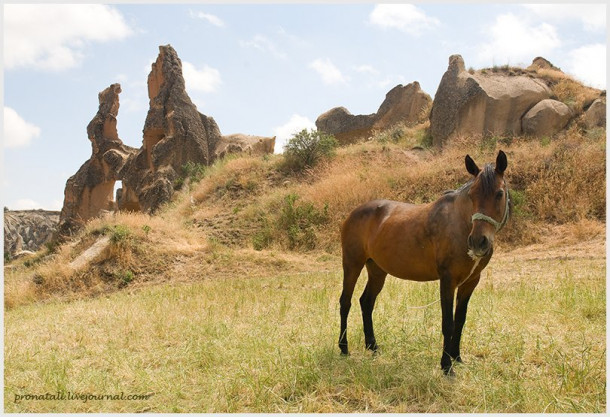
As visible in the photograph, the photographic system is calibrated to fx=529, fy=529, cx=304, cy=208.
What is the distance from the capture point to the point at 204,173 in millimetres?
24219

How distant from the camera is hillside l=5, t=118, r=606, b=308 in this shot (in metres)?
14.2

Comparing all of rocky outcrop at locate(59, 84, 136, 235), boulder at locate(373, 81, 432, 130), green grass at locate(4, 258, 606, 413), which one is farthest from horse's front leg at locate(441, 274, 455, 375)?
rocky outcrop at locate(59, 84, 136, 235)

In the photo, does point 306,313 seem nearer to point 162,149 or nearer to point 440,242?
point 440,242

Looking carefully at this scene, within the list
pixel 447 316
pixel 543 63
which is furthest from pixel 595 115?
pixel 447 316

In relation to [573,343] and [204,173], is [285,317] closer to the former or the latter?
[573,343]

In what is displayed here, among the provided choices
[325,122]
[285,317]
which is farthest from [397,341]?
[325,122]

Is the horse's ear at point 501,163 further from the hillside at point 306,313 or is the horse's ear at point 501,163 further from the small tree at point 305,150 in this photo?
the small tree at point 305,150

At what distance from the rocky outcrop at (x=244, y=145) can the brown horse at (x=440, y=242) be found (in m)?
21.5

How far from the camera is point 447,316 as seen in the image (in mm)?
4762

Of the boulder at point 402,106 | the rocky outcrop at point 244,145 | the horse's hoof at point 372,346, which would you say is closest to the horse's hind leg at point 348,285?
the horse's hoof at point 372,346

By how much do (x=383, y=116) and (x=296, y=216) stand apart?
15.5 m

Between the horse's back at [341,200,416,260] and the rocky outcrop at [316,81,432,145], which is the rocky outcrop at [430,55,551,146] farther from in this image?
the horse's back at [341,200,416,260]

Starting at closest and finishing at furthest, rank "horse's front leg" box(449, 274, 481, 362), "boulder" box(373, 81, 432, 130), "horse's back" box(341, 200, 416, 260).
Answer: "horse's front leg" box(449, 274, 481, 362) < "horse's back" box(341, 200, 416, 260) < "boulder" box(373, 81, 432, 130)

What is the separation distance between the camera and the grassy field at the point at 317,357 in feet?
14.1
